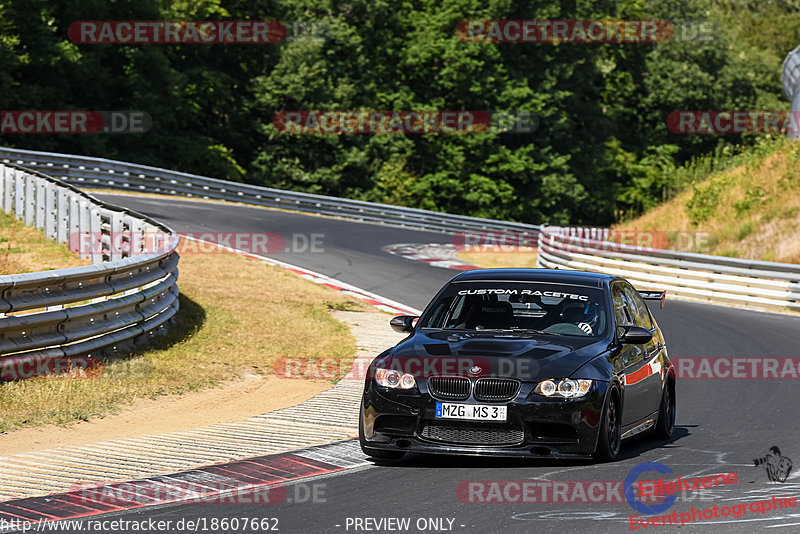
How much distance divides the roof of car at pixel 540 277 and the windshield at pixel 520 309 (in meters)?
0.09

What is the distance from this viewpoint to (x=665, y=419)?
9.84 metres

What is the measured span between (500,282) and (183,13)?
49.2m

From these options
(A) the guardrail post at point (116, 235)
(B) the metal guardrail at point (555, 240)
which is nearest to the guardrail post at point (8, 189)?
(B) the metal guardrail at point (555, 240)

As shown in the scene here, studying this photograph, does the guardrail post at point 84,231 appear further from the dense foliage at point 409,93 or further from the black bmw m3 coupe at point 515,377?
the dense foliage at point 409,93

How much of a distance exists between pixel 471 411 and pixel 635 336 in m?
1.70

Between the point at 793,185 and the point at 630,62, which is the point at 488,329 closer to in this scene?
the point at 793,185

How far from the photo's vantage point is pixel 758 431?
32.6 ft

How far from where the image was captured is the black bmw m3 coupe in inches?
313

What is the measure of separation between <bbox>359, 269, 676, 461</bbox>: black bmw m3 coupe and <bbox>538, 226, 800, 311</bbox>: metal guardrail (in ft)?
49.3

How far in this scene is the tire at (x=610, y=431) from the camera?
815 cm

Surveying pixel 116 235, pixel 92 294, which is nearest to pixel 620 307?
pixel 92 294

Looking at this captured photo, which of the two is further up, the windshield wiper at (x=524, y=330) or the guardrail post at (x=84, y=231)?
the windshield wiper at (x=524, y=330)

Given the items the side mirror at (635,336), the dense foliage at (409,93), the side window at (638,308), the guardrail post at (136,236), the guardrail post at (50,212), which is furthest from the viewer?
the dense foliage at (409,93)

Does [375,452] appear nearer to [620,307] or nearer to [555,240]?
[620,307]
